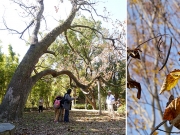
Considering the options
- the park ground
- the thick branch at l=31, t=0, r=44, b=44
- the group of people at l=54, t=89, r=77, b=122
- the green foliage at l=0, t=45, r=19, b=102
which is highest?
the thick branch at l=31, t=0, r=44, b=44

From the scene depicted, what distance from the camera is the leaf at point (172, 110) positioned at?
20 centimetres

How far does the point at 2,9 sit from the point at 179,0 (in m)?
1.66

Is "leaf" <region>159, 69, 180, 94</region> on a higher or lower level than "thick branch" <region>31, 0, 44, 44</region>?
lower

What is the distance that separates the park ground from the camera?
1996 millimetres

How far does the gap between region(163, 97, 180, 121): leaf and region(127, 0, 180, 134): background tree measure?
293 millimetres

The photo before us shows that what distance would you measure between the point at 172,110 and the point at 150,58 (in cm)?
41

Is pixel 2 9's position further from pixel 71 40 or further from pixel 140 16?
pixel 140 16

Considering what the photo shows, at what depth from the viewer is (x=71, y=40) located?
7.87ft

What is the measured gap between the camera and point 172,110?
0.20 metres

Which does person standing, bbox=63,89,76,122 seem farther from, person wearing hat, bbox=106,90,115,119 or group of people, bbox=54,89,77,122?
person wearing hat, bbox=106,90,115,119

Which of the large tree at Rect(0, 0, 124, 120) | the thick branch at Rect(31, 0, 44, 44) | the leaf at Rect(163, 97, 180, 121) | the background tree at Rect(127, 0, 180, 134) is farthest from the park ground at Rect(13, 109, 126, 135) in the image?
the leaf at Rect(163, 97, 180, 121)

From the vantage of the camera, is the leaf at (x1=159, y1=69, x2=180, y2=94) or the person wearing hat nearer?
the leaf at (x1=159, y1=69, x2=180, y2=94)

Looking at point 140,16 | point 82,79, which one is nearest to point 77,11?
point 82,79

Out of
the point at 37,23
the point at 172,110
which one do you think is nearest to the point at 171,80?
the point at 172,110
